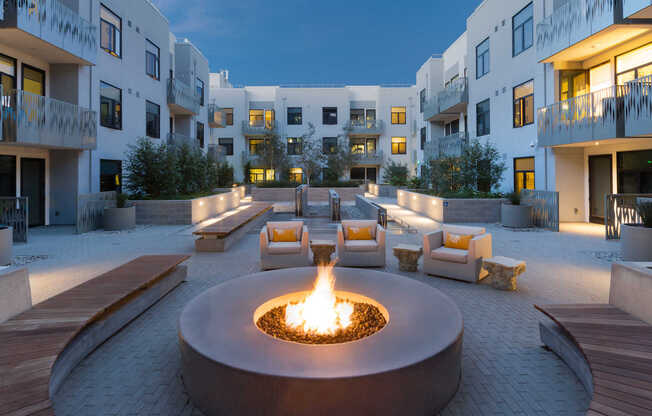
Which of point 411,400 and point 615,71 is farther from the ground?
point 615,71

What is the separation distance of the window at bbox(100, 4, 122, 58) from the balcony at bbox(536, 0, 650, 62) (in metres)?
17.4

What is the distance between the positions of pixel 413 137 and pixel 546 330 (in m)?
35.8

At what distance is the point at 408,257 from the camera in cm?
761

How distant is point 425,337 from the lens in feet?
10.9

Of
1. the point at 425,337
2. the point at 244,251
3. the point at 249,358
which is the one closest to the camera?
the point at 249,358

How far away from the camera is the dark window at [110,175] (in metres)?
15.8

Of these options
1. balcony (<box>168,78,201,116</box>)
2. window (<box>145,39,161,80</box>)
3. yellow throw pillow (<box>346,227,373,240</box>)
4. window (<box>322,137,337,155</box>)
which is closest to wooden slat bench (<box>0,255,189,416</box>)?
yellow throw pillow (<box>346,227,373,240</box>)

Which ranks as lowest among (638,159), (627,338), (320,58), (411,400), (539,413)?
(539,413)

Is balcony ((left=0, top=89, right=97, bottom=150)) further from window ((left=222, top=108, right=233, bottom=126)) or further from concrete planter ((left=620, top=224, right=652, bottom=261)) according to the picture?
window ((left=222, top=108, right=233, bottom=126))

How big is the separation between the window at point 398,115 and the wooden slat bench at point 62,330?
36.5 m

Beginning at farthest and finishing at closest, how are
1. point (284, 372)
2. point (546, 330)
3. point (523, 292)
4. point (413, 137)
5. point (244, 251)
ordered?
point (413, 137), point (244, 251), point (523, 292), point (546, 330), point (284, 372)

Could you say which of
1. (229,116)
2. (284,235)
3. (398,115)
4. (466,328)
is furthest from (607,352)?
(229,116)

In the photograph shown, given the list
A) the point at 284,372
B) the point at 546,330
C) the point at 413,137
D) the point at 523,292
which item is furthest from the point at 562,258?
the point at 413,137

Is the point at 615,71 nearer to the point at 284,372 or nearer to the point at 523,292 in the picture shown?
the point at 523,292
